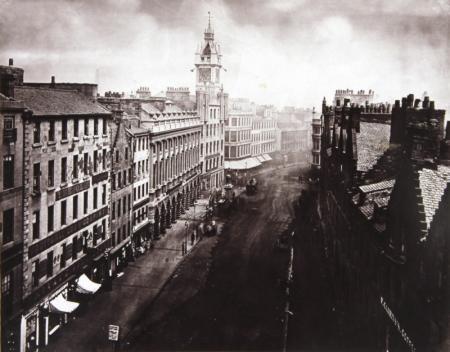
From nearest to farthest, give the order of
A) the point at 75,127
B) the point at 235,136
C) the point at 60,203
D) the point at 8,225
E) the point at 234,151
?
1. the point at 8,225
2. the point at 60,203
3. the point at 75,127
4. the point at 235,136
5. the point at 234,151

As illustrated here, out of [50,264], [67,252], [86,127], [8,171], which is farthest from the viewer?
[86,127]

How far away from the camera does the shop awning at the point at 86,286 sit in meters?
30.9

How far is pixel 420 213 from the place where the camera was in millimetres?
15062

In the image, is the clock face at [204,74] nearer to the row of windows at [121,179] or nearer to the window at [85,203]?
Answer: the row of windows at [121,179]

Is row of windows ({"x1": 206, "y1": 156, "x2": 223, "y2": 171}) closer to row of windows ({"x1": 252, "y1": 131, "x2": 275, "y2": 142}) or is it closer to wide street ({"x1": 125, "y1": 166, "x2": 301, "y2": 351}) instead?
row of windows ({"x1": 252, "y1": 131, "x2": 275, "y2": 142})

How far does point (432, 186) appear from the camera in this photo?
17172mm

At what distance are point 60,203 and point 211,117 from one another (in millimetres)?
48841

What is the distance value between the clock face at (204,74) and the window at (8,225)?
47425 mm

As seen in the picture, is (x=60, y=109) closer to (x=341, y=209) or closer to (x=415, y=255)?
(x=341, y=209)

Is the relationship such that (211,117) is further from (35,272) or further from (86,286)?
(35,272)

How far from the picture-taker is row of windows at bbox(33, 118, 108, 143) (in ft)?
86.9

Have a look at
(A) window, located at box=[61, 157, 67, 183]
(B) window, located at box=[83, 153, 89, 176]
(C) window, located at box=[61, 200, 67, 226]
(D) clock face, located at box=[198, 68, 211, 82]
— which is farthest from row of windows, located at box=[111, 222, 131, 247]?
(D) clock face, located at box=[198, 68, 211, 82]

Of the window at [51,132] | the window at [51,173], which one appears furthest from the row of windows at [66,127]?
the window at [51,173]

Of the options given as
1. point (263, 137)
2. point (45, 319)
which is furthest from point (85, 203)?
point (263, 137)
